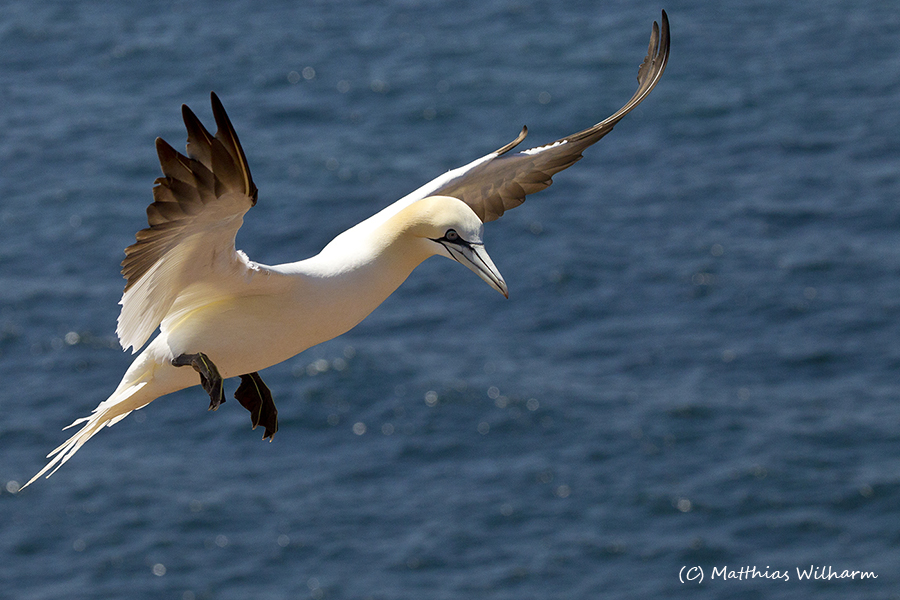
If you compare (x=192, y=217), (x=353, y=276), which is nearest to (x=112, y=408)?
(x=353, y=276)

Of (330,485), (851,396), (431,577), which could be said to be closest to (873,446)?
(851,396)

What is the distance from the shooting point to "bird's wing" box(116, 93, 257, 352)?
7316mm

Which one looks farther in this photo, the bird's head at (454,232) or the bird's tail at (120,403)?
the bird's tail at (120,403)

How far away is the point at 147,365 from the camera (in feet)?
30.3

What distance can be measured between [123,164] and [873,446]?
2073cm

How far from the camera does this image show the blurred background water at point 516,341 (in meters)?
30.3

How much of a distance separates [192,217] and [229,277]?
81cm

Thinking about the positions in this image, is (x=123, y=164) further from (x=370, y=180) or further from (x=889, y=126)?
(x=889, y=126)

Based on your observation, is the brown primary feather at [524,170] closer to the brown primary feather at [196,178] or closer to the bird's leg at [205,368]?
the bird's leg at [205,368]

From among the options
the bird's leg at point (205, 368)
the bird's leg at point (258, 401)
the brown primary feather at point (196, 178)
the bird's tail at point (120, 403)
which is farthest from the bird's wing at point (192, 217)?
the bird's leg at point (258, 401)

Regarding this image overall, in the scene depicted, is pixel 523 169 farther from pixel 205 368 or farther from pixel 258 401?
pixel 205 368

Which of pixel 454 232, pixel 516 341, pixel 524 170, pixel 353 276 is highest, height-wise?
pixel 454 232

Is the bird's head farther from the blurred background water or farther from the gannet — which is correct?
the blurred background water

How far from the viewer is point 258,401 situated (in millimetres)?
10391
